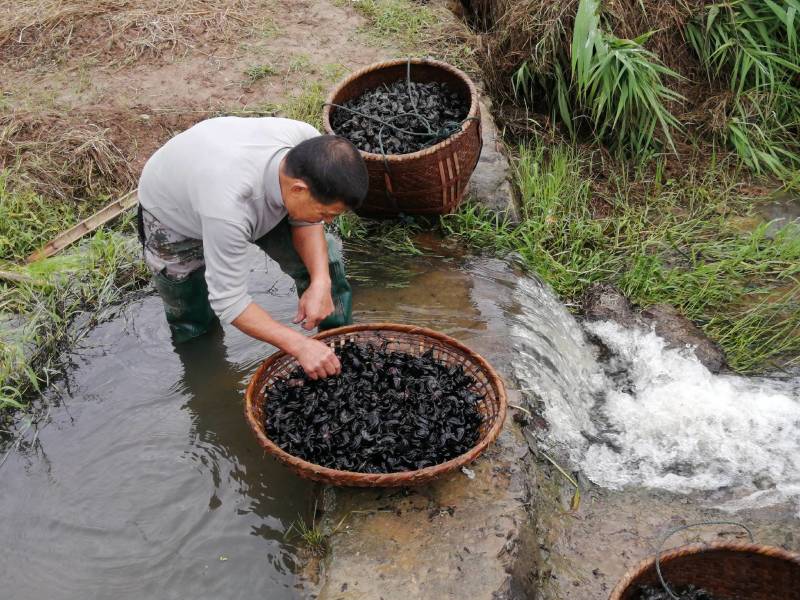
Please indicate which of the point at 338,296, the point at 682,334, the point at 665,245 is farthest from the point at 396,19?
the point at 682,334

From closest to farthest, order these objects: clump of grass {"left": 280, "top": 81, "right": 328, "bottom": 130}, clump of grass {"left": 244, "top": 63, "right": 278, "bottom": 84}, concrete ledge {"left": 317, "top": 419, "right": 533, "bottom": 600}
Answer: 1. concrete ledge {"left": 317, "top": 419, "right": 533, "bottom": 600}
2. clump of grass {"left": 280, "top": 81, "right": 328, "bottom": 130}
3. clump of grass {"left": 244, "top": 63, "right": 278, "bottom": 84}

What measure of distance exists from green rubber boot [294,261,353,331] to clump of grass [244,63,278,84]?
287 centimetres

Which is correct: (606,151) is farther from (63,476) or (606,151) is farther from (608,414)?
(63,476)

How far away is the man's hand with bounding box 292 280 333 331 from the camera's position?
3.40 meters

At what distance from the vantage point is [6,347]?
4043 mm

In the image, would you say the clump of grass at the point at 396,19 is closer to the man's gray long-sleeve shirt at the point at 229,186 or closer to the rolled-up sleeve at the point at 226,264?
the man's gray long-sleeve shirt at the point at 229,186

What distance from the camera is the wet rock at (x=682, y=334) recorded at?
4.27 metres

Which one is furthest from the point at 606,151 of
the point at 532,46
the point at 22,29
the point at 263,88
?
the point at 22,29

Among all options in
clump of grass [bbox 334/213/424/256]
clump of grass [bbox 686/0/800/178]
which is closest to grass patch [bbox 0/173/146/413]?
clump of grass [bbox 334/213/424/256]

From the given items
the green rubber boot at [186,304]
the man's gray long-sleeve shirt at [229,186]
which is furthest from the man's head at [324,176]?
the green rubber boot at [186,304]

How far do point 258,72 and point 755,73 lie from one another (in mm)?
4066

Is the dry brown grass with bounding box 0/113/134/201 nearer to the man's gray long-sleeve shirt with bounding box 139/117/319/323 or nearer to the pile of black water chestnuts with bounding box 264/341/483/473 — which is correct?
the man's gray long-sleeve shirt with bounding box 139/117/319/323

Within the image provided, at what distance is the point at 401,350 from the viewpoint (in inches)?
143

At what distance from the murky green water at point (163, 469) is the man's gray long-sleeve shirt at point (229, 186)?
963 millimetres
